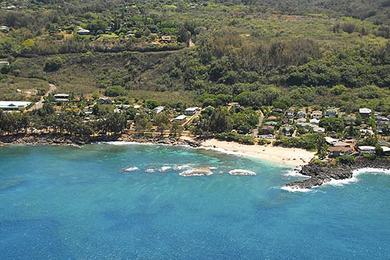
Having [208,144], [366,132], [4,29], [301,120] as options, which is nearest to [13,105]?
[208,144]

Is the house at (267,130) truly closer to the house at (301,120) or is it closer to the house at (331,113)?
the house at (301,120)

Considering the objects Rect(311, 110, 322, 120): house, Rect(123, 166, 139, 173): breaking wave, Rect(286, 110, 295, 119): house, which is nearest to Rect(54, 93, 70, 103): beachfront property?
Rect(123, 166, 139, 173): breaking wave

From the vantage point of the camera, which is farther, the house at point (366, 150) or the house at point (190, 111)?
the house at point (190, 111)

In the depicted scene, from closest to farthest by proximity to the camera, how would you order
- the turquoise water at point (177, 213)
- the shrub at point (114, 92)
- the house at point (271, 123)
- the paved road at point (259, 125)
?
1. the turquoise water at point (177, 213)
2. the paved road at point (259, 125)
3. the house at point (271, 123)
4. the shrub at point (114, 92)

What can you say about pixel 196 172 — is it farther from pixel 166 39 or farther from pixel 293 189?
pixel 166 39

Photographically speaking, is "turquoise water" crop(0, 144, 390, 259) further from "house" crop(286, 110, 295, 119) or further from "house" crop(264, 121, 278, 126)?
"house" crop(286, 110, 295, 119)

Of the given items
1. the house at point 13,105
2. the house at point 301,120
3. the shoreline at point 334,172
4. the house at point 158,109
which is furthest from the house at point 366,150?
the house at point 13,105
